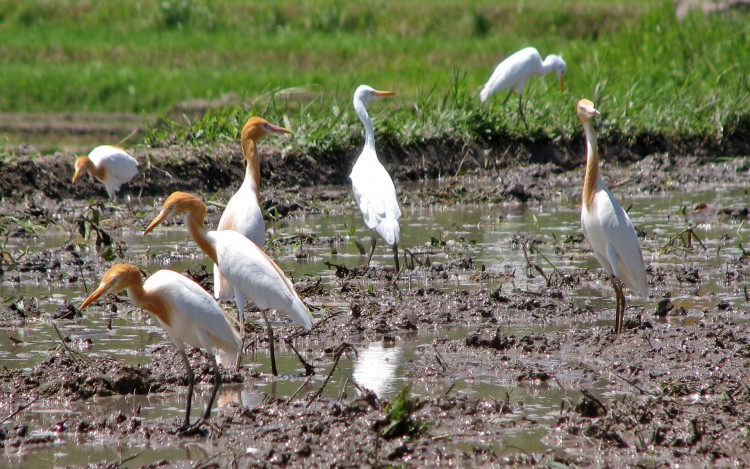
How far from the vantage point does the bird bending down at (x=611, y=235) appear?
6.73m

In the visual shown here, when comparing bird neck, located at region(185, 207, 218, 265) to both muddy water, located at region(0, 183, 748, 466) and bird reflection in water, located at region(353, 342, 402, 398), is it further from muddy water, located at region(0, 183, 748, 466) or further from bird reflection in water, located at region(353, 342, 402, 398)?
bird reflection in water, located at region(353, 342, 402, 398)

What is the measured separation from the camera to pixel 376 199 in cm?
866

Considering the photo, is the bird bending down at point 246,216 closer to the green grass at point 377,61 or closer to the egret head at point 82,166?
the egret head at point 82,166

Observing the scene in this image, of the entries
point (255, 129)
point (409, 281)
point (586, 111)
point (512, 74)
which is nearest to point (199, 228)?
point (255, 129)

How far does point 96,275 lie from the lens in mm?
8359

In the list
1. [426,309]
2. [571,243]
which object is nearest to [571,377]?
[426,309]

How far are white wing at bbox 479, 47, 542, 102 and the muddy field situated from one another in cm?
482

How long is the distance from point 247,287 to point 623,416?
224 cm

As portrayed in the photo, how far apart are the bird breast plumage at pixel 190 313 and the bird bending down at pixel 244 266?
641 millimetres

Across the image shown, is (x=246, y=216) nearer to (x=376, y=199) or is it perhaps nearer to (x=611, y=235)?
(x=376, y=199)

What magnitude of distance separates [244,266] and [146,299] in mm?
901

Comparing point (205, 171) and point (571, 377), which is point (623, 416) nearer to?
point (571, 377)

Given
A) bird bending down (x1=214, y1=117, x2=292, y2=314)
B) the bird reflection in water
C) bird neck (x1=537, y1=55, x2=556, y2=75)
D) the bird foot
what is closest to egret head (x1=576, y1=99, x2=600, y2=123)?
the bird reflection in water

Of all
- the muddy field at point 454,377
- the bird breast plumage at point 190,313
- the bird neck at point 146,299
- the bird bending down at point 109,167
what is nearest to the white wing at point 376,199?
the muddy field at point 454,377
